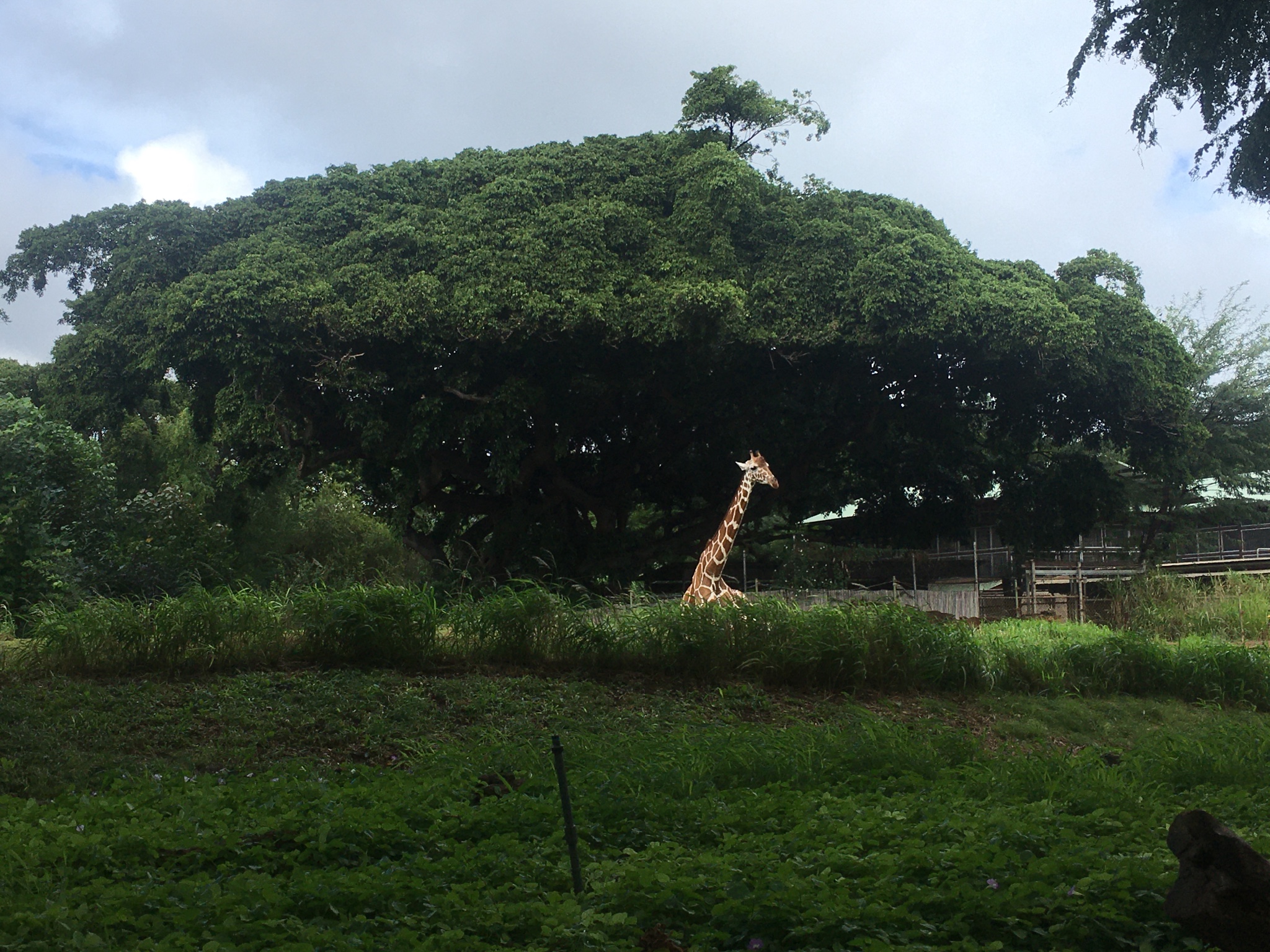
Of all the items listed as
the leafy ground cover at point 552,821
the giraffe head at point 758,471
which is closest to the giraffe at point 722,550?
the giraffe head at point 758,471

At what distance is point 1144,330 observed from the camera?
65.4ft

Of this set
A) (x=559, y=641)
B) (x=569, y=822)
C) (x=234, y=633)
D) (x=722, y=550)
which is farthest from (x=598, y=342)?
(x=569, y=822)

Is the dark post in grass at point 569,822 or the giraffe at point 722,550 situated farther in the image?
the giraffe at point 722,550

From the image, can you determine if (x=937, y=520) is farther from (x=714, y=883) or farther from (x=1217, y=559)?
(x=714, y=883)

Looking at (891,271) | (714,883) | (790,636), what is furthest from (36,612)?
(891,271)

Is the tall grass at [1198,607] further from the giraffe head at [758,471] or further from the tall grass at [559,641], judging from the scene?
the tall grass at [559,641]

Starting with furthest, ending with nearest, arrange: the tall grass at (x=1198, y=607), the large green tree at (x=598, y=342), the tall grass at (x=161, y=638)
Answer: the large green tree at (x=598, y=342) → the tall grass at (x=1198, y=607) → the tall grass at (x=161, y=638)

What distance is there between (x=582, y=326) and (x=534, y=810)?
14.3 metres

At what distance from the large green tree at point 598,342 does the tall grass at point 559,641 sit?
8809 millimetres

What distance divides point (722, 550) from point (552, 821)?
10309 millimetres

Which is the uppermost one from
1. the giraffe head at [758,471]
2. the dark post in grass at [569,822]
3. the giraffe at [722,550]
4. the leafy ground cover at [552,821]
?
the giraffe head at [758,471]

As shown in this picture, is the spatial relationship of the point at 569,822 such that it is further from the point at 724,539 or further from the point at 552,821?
the point at 724,539

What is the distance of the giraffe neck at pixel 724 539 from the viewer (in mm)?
14461

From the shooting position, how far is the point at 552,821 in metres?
4.48
